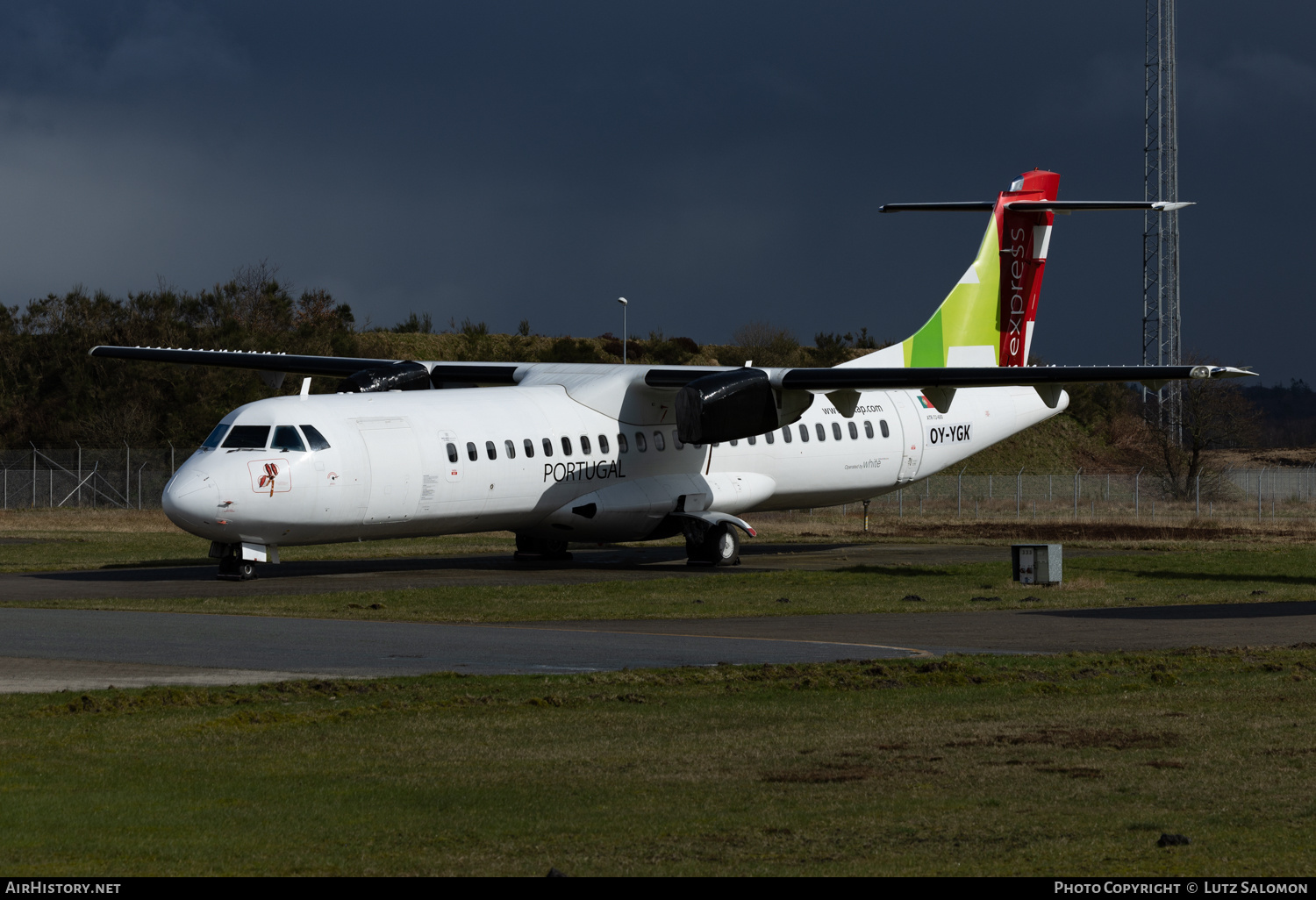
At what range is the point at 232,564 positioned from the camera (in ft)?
81.5

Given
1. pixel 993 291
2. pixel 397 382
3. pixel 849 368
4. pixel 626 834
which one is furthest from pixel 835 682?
pixel 993 291

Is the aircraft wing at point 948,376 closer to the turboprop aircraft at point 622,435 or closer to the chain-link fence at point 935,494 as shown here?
the turboprop aircraft at point 622,435

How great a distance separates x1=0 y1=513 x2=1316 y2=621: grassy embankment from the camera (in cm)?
2106

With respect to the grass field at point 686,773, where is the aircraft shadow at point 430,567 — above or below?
below

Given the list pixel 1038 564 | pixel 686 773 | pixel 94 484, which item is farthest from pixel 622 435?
pixel 94 484

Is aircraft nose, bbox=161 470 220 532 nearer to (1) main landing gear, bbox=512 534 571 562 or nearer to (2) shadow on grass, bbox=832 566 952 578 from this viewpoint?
(1) main landing gear, bbox=512 534 571 562

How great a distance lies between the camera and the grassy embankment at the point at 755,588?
21.1 metres

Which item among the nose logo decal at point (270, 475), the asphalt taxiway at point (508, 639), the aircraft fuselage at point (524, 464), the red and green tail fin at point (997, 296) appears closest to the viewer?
the asphalt taxiway at point (508, 639)

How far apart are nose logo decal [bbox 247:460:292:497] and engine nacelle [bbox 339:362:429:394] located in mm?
5483

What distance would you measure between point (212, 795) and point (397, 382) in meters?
22.3

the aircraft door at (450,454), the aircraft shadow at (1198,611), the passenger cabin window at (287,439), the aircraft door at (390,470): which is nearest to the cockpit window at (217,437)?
the passenger cabin window at (287,439)

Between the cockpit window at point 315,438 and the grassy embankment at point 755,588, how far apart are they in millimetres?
2478

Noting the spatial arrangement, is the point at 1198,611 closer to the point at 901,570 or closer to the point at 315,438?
the point at 901,570

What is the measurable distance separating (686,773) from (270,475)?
1570cm
